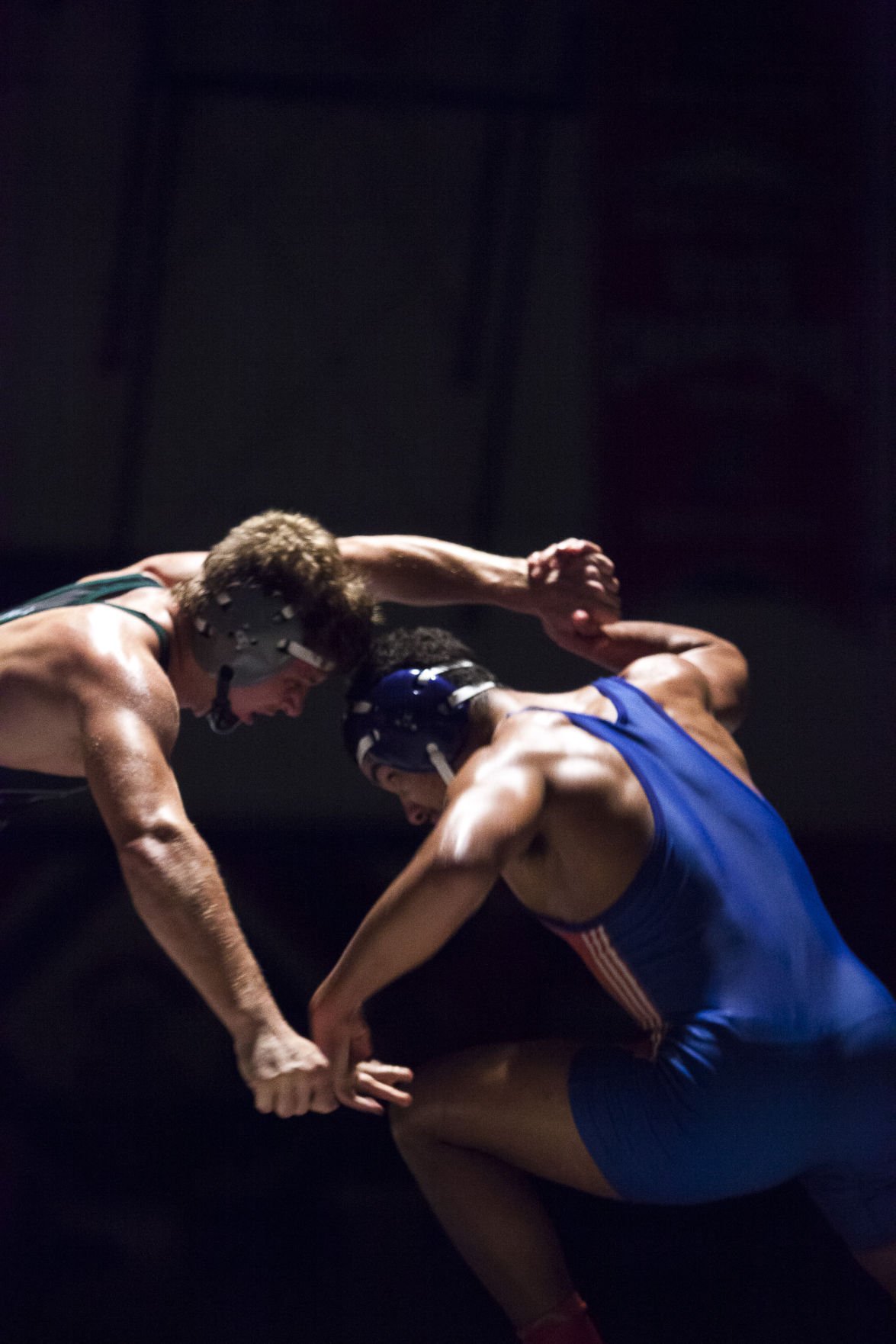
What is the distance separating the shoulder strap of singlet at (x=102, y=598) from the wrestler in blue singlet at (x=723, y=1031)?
32.5 inches

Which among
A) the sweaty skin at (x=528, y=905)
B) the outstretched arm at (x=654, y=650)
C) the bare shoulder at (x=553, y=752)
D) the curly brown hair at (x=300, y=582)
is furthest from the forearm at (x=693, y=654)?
the curly brown hair at (x=300, y=582)

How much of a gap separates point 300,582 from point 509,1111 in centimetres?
105

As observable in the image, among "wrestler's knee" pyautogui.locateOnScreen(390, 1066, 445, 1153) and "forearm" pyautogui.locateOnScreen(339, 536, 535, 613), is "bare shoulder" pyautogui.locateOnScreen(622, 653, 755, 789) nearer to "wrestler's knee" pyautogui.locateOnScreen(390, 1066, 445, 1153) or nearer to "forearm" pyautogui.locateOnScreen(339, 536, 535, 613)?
"forearm" pyautogui.locateOnScreen(339, 536, 535, 613)

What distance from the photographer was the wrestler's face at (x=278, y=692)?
8.39ft

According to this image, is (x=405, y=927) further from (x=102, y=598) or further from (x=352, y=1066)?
(x=102, y=598)

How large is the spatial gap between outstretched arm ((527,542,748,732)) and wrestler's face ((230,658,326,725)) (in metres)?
0.63

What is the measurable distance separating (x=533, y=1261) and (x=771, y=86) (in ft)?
10.3

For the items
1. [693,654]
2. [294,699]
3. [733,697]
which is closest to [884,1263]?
[733,697]

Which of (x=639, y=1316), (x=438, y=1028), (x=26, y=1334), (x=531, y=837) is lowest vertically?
(x=26, y=1334)

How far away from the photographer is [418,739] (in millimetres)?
2420

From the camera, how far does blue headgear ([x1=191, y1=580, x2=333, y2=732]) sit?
8.27 feet

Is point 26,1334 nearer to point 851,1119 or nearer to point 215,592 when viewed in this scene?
point 215,592

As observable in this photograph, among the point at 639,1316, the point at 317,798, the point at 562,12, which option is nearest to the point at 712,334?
the point at 562,12

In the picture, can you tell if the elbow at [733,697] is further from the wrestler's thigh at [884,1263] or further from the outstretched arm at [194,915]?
the outstretched arm at [194,915]
